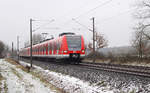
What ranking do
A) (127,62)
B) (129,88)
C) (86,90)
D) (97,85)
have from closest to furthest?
(129,88) < (86,90) < (97,85) < (127,62)

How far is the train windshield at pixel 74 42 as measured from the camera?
837 inches

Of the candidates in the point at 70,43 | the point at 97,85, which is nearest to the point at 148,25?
the point at 70,43

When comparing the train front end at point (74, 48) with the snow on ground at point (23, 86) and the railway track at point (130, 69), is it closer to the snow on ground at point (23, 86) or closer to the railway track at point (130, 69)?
the railway track at point (130, 69)

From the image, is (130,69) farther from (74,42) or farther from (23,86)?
(23,86)

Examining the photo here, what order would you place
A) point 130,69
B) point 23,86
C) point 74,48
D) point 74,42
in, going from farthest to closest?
point 74,42
point 74,48
point 130,69
point 23,86

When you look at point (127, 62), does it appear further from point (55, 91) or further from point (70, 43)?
point (55, 91)

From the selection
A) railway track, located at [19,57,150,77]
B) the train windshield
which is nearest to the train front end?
the train windshield

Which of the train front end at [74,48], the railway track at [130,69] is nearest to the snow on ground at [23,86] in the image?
the railway track at [130,69]

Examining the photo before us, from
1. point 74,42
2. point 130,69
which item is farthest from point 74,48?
point 130,69

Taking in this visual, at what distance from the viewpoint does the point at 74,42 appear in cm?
2161

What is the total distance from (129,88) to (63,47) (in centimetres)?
1327

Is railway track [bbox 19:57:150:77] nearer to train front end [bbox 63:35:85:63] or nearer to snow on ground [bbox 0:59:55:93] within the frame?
train front end [bbox 63:35:85:63]

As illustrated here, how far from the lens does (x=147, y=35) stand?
26.2 m

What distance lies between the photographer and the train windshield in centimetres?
2127
